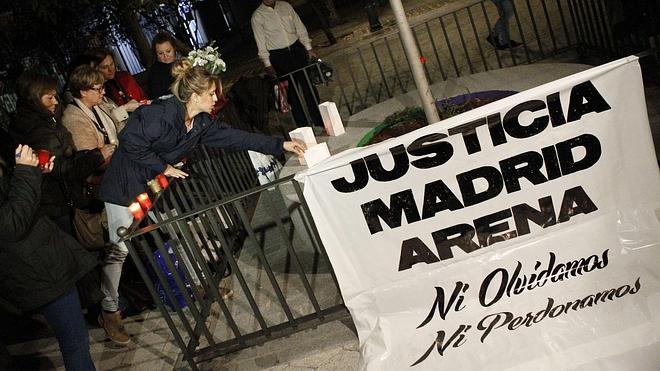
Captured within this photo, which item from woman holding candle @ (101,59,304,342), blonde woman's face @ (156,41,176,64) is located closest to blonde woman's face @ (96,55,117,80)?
blonde woman's face @ (156,41,176,64)

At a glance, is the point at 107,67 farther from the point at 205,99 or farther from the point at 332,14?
the point at 332,14

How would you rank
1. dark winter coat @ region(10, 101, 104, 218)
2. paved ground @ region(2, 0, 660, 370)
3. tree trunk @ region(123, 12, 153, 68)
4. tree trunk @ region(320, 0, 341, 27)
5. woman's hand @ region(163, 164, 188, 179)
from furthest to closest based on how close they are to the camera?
tree trunk @ region(320, 0, 341, 27) → tree trunk @ region(123, 12, 153, 68) → dark winter coat @ region(10, 101, 104, 218) → woman's hand @ region(163, 164, 188, 179) → paved ground @ region(2, 0, 660, 370)

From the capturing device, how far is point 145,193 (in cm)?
521

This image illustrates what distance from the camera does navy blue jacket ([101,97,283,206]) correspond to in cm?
496

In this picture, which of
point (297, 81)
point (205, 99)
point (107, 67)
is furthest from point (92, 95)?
point (297, 81)

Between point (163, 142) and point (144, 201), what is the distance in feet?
1.66

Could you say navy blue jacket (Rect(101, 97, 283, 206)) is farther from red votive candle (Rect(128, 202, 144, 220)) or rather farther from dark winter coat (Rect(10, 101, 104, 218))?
dark winter coat (Rect(10, 101, 104, 218))

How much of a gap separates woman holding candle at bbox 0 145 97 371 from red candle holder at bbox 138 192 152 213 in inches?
25.7

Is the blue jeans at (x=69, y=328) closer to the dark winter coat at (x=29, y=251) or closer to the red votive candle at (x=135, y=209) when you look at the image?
the dark winter coat at (x=29, y=251)

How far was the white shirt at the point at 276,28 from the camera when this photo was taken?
8.54m

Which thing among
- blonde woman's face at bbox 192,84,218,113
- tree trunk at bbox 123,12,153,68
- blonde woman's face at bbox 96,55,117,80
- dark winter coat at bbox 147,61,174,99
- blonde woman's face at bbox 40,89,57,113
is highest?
tree trunk at bbox 123,12,153,68

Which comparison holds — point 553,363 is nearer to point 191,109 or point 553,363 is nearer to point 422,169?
point 422,169

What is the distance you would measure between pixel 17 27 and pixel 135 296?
10.1 m

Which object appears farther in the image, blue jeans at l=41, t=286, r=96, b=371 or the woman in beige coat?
the woman in beige coat
